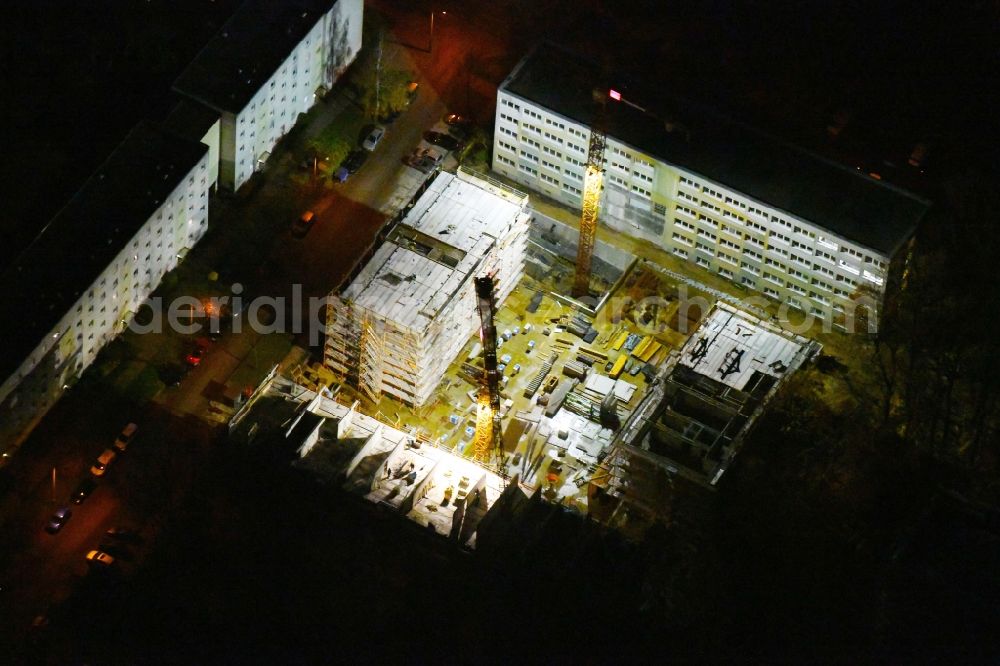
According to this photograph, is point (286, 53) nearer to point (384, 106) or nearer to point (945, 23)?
point (384, 106)

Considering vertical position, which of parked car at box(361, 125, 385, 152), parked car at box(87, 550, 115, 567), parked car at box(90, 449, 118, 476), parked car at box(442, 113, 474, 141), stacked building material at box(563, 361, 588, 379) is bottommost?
parked car at box(87, 550, 115, 567)

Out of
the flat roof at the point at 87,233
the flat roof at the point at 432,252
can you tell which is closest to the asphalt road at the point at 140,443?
the flat roof at the point at 87,233

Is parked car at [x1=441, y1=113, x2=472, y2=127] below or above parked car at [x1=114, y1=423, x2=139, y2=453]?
below

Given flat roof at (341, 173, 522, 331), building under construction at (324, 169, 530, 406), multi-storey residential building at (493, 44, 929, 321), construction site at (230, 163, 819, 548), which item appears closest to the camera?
construction site at (230, 163, 819, 548)


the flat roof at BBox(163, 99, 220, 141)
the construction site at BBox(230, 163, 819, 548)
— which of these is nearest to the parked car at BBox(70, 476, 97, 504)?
the construction site at BBox(230, 163, 819, 548)

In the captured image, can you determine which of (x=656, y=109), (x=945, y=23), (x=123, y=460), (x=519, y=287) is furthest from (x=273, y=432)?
(x=945, y=23)

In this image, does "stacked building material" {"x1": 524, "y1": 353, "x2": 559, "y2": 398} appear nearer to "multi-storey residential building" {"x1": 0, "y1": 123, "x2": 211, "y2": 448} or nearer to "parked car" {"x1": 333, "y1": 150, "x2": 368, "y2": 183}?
"parked car" {"x1": 333, "y1": 150, "x2": 368, "y2": 183}

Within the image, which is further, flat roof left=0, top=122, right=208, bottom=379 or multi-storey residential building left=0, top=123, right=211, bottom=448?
multi-storey residential building left=0, top=123, right=211, bottom=448
